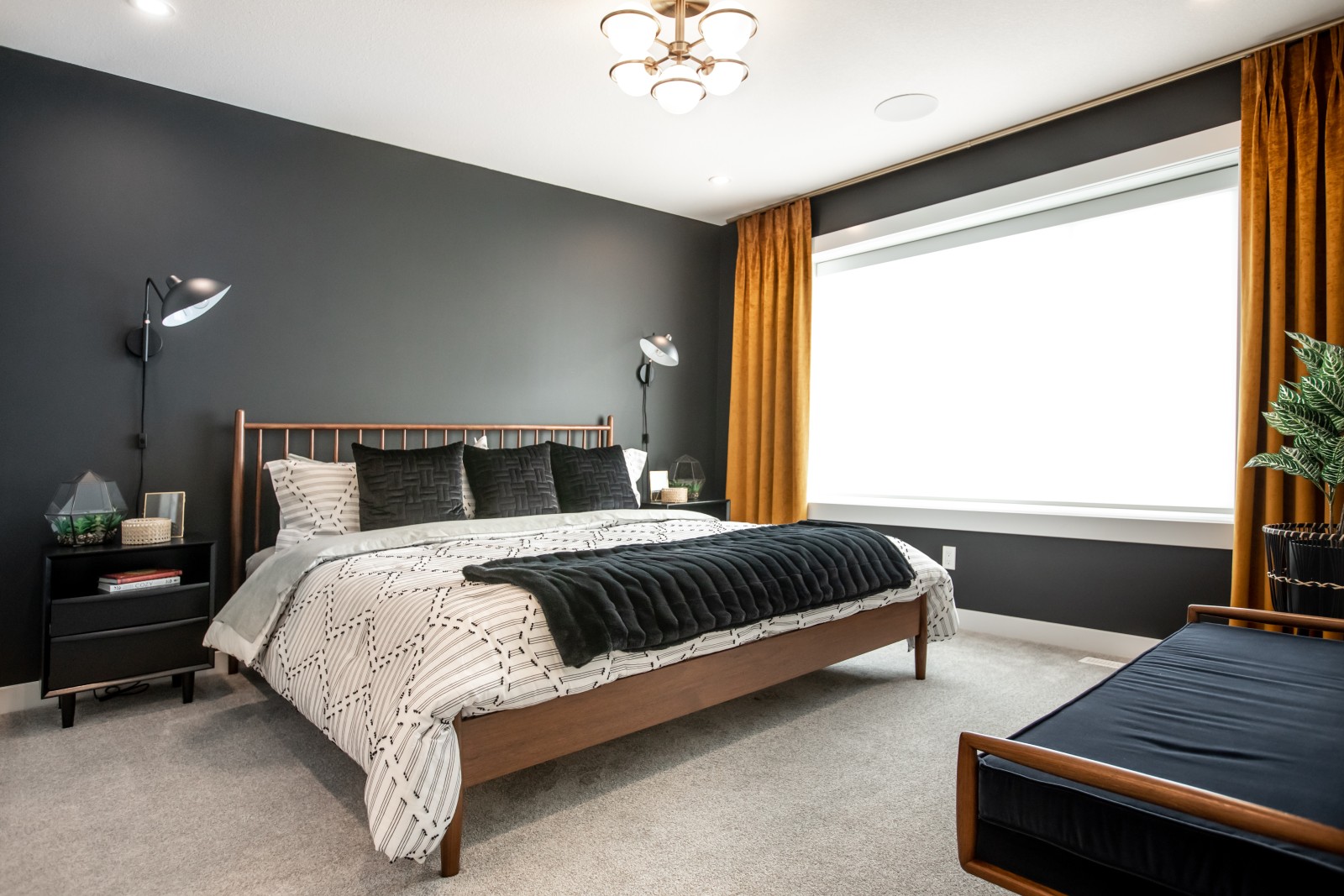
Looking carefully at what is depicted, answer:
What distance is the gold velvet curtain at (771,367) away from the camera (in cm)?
477

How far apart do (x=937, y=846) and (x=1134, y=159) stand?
123 inches

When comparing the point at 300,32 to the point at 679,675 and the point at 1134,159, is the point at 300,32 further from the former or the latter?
the point at 1134,159

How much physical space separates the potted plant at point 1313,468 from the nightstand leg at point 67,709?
4264 mm

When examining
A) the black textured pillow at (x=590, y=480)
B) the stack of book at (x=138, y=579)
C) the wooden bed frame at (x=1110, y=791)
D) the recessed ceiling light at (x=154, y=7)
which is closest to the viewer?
the wooden bed frame at (x=1110, y=791)

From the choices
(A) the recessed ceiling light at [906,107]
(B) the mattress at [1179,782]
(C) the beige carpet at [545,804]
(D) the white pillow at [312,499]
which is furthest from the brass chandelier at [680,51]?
(C) the beige carpet at [545,804]

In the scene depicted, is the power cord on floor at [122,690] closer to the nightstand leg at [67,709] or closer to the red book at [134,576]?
the nightstand leg at [67,709]

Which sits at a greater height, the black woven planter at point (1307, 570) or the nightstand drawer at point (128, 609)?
the black woven planter at point (1307, 570)

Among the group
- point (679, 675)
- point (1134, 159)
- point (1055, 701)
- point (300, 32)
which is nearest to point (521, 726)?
point (679, 675)

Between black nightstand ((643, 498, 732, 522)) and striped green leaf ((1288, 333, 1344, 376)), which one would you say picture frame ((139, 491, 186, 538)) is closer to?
black nightstand ((643, 498, 732, 522))

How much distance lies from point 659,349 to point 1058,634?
2.67 m

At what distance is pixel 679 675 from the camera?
225cm

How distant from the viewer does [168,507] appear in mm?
3117

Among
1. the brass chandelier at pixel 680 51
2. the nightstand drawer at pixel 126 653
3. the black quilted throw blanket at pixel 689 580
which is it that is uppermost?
the brass chandelier at pixel 680 51

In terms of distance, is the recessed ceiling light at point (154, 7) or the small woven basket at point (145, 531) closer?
the recessed ceiling light at point (154, 7)
